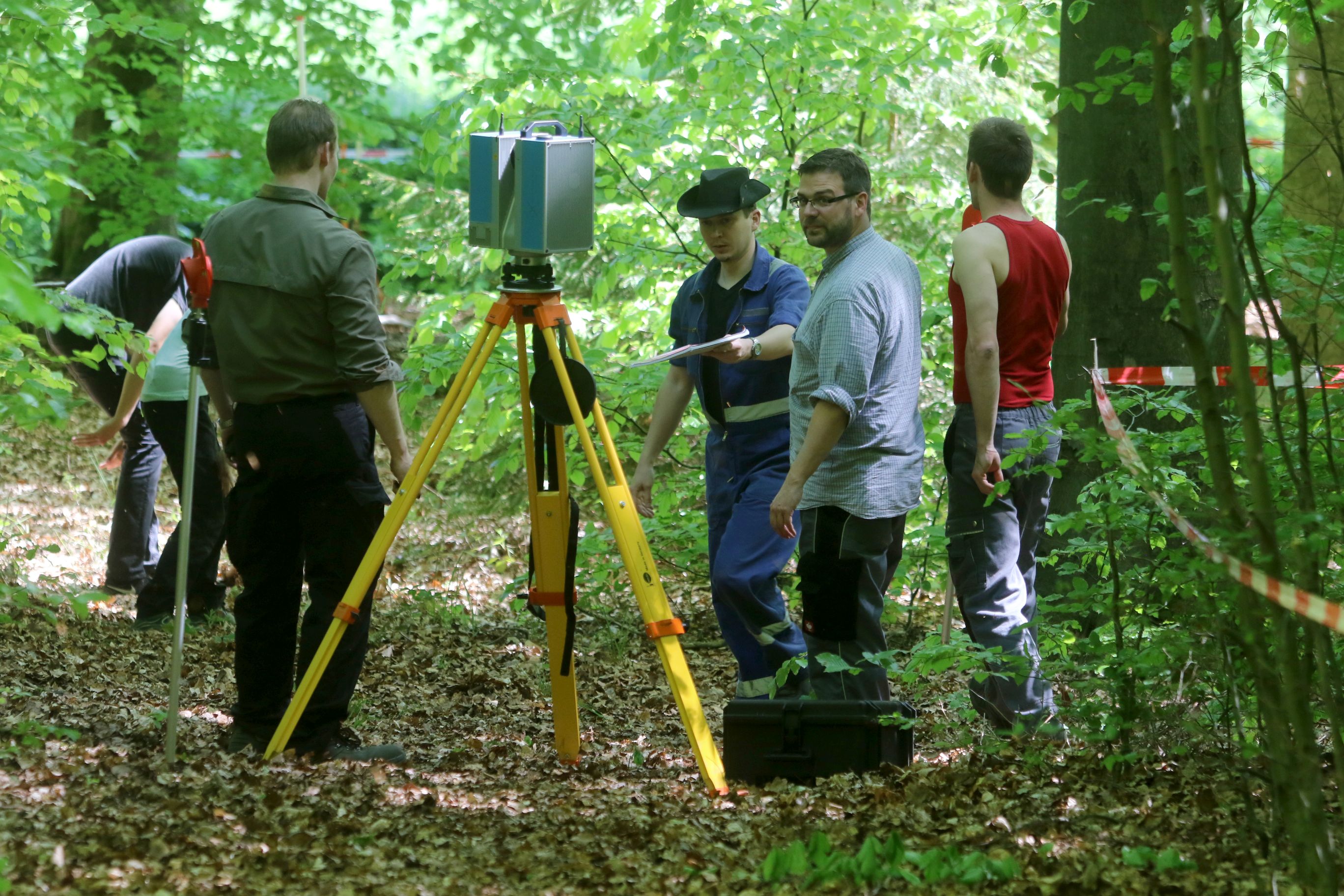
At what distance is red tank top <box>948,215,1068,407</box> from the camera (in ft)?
13.0

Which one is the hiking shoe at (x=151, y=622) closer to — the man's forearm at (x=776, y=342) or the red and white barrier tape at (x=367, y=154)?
the man's forearm at (x=776, y=342)

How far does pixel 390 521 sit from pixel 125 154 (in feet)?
23.1

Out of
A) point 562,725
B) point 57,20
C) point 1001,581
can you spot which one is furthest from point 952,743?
point 57,20

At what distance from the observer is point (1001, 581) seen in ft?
12.8

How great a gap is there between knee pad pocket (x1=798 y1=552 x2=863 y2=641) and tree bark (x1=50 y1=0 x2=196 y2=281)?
767cm

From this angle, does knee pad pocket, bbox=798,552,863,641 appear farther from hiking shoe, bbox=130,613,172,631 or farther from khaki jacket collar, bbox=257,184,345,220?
hiking shoe, bbox=130,613,172,631

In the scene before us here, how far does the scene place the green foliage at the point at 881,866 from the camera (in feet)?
8.49

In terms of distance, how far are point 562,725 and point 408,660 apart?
1775 mm

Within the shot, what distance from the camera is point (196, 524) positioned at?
19.9ft

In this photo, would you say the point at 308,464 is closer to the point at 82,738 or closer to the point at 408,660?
the point at 82,738

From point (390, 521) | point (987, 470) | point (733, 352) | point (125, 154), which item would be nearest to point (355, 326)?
point (390, 521)

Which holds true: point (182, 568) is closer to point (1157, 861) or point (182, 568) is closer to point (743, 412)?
point (743, 412)

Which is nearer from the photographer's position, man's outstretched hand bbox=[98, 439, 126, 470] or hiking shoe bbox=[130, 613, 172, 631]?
hiking shoe bbox=[130, 613, 172, 631]

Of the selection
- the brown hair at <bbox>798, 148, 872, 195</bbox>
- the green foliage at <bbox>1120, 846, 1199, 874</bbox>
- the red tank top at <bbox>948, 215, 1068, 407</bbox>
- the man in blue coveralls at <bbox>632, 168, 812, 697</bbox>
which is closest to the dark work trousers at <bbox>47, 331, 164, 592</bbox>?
the man in blue coveralls at <bbox>632, 168, 812, 697</bbox>
